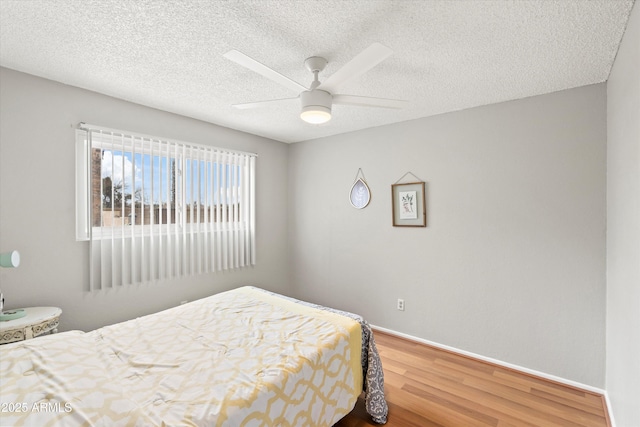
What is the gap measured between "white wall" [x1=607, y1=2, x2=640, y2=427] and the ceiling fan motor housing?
1.52 metres

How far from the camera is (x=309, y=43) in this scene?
1.69 metres

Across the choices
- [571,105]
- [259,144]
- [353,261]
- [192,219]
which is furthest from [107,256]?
[571,105]

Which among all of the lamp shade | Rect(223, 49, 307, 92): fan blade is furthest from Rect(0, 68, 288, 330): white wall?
Rect(223, 49, 307, 92): fan blade

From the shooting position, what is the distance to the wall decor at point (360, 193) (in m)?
3.42

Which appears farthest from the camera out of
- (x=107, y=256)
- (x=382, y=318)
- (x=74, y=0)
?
(x=382, y=318)

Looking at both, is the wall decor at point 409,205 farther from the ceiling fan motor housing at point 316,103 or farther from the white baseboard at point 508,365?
the ceiling fan motor housing at point 316,103

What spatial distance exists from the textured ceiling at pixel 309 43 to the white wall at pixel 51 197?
0.56 feet

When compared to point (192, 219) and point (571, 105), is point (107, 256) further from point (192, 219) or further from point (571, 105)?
point (571, 105)

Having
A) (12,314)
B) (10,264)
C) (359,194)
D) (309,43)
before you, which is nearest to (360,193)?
(359,194)

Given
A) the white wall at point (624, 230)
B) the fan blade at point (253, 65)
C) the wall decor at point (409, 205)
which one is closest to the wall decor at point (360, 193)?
the wall decor at point (409, 205)

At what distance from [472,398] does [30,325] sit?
3.11 meters

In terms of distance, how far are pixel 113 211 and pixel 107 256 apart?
401 mm

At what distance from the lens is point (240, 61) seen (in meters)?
1.44

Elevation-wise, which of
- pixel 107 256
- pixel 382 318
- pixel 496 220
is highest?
pixel 496 220
